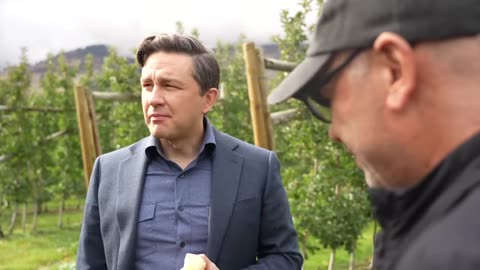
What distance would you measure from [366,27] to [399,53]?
3.3 inches

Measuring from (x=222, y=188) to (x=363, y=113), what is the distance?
1643mm

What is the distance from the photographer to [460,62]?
935 mm

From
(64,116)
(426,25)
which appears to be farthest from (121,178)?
(64,116)

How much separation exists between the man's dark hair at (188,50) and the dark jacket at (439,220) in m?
1.68

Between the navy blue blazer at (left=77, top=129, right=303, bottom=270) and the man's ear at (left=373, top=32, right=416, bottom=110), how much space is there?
1670mm

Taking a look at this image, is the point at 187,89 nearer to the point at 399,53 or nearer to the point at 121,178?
the point at 121,178

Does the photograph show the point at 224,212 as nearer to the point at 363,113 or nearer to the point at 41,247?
the point at 363,113

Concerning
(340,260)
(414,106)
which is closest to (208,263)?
(414,106)

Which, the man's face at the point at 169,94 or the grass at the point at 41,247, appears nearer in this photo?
the man's face at the point at 169,94

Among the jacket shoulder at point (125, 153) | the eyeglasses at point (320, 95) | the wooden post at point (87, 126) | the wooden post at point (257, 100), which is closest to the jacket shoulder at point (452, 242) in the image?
the eyeglasses at point (320, 95)

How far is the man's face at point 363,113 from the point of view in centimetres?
100

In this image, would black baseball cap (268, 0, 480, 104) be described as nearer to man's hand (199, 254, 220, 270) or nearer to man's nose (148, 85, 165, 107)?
A: man's hand (199, 254, 220, 270)

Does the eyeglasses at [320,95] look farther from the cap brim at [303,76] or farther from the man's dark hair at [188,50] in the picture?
the man's dark hair at [188,50]

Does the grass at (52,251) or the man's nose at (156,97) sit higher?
the man's nose at (156,97)
